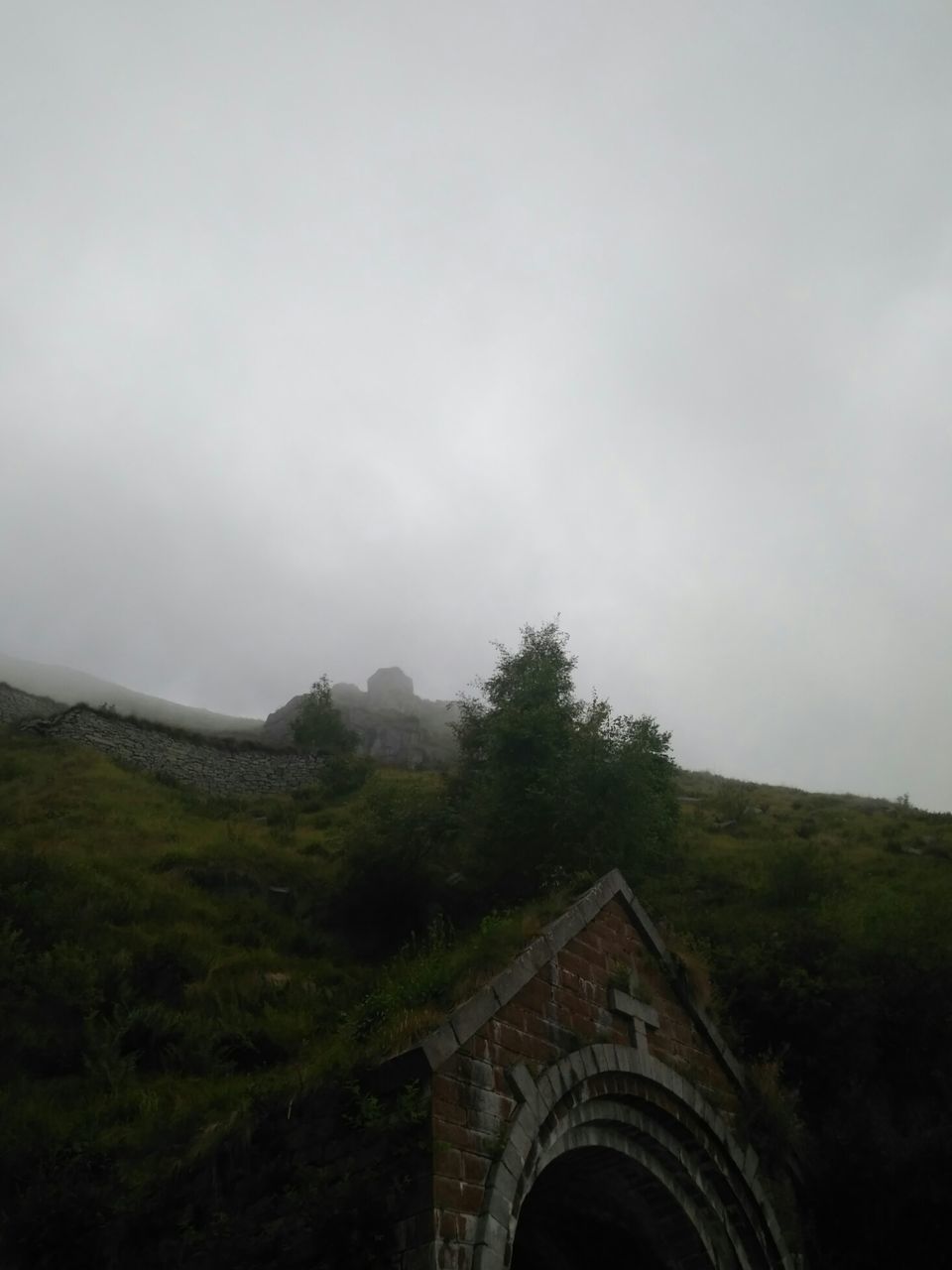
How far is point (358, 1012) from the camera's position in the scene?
9.15 meters

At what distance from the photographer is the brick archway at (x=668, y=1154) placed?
9016 millimetres

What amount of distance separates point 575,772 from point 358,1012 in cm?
1033

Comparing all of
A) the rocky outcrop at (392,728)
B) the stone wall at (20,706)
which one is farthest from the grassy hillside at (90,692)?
the stone wall at (20,706)

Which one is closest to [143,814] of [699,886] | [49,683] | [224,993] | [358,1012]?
[224,993]

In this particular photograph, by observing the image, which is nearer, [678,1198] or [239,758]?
[678,1198]

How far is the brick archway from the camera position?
355 inches

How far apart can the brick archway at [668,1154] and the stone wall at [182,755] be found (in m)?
25.8

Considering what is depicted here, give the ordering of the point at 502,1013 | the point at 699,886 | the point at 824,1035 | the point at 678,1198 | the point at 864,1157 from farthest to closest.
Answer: the point at 699,886, the point at 824,1035, the point at 864,1157, the point at 678,1198, the point at 502,1013

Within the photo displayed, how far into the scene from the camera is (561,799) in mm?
18609

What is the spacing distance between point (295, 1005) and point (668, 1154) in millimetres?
6203

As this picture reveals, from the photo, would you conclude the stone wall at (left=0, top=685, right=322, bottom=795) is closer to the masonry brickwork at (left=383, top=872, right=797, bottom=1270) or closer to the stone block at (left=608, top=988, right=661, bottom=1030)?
the masonry brickwork at (left=383, top=872, right=797, bottom=1270)

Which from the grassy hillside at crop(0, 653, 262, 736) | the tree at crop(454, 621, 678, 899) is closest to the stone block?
the tree at crop(454, 621, 678, 899)

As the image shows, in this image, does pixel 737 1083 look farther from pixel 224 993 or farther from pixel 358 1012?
pixel 224 993

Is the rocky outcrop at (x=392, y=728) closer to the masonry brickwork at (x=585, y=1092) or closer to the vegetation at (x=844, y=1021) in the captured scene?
the vegetation at (x=844, y=1021)
